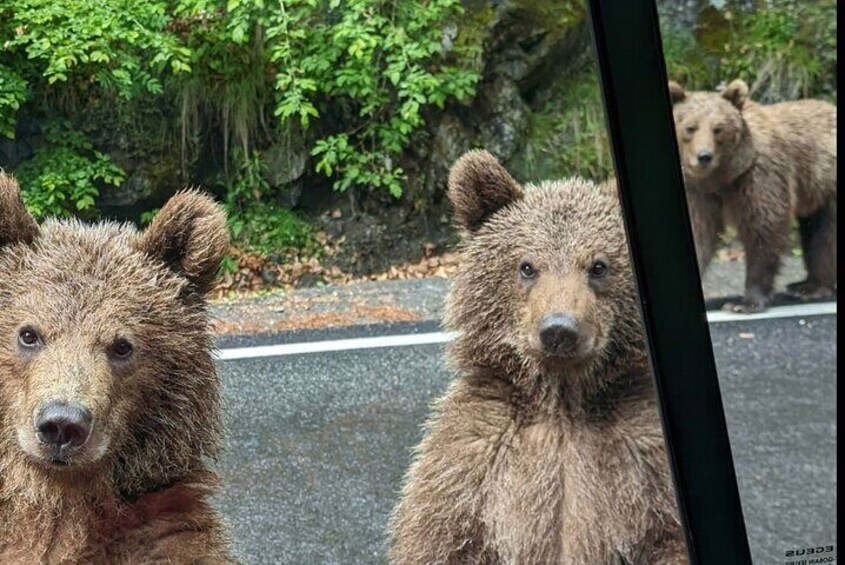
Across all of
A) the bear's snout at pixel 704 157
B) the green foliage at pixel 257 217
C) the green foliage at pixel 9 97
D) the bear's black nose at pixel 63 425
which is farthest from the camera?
the bear's snout at pixel 704 157

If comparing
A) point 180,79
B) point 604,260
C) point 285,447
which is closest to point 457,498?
point 285,447

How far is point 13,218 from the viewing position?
160cm

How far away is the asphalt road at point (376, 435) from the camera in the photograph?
177cm

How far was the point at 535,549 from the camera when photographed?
1.88 meters

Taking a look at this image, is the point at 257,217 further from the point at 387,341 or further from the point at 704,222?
the point at 704,222

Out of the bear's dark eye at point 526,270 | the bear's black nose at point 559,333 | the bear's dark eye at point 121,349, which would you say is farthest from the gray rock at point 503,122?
the bear's dark eye at point 121,349

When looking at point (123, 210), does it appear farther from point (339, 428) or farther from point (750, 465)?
point (750, 465)

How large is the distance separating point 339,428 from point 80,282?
541mm

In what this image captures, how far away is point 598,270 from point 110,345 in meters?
0.92

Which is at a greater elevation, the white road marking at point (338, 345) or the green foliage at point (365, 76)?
the green foliage at point (365, 76)

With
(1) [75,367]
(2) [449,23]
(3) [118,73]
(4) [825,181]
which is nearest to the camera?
(1) [75,367]

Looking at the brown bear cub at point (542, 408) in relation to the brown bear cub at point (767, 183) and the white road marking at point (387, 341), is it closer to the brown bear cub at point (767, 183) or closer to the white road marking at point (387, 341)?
the white road marking at point (387, 341)

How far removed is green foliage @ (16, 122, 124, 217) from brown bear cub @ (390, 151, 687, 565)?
0.66 meters

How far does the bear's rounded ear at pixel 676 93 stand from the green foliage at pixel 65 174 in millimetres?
1008
